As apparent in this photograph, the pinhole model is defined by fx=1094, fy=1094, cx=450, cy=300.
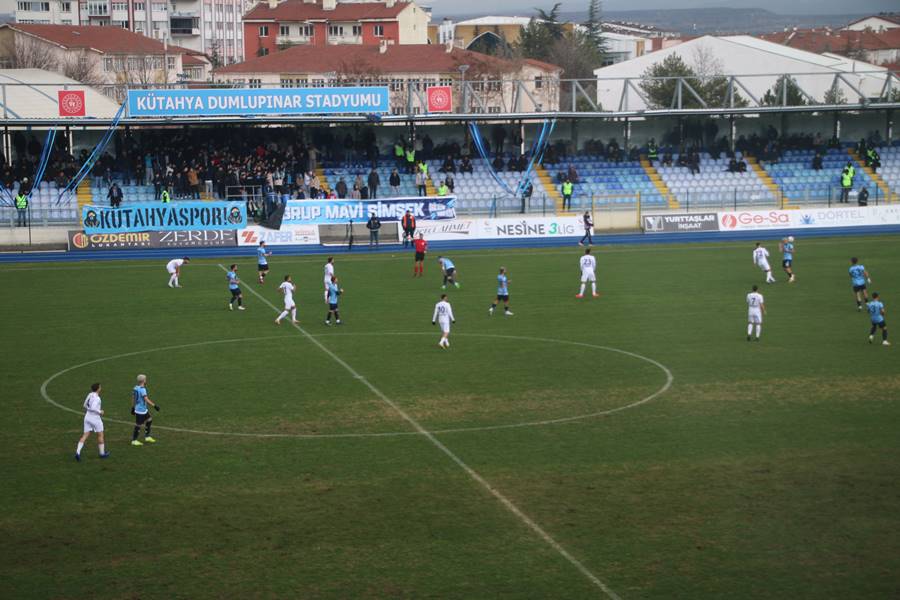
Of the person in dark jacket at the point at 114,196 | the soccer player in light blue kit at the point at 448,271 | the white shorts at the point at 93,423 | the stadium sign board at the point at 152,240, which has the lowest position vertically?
the white shorts at the point at 93,423

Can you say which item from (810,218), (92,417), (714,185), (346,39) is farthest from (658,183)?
(346,39)

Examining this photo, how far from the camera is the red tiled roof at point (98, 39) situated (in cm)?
11116

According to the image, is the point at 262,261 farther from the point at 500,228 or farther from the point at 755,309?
the point at 755,309

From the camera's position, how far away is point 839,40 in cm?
13375

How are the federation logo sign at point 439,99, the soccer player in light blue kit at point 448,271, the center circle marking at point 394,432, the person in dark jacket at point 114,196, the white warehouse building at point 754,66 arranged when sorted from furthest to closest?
the white warehouse building at point 754,66
the federation logo sign at point 439,99
the person in dark jacket at point 114,196
the soccer player in light blue kit at point 448,271
the center circle marking at point 394,432

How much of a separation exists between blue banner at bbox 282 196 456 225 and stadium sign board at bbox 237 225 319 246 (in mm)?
337

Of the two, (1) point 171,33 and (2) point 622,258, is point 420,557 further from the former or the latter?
(1) point 171,33

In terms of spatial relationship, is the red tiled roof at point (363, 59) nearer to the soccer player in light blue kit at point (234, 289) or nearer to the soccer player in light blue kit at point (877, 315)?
the soccer player in light blue kit at point (234, 289)

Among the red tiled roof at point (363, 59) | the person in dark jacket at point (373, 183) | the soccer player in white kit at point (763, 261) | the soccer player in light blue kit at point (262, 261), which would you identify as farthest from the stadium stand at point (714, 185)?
the red tiled roof at point (363, 59)

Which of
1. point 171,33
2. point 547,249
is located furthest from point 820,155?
point 171,33

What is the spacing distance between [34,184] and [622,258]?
31.1m

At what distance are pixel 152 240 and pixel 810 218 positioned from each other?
3487 cm

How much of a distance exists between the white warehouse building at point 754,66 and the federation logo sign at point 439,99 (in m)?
33.6

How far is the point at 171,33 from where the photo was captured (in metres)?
150
